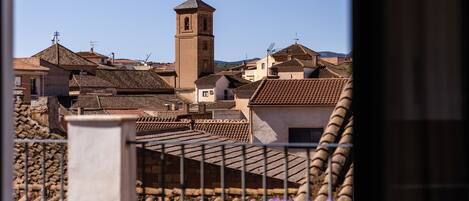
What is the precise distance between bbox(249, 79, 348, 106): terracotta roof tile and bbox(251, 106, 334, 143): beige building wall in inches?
7.7

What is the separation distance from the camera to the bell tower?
65188mm

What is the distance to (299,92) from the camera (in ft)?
65.7

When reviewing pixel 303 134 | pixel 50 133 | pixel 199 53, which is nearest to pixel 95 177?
pixel 50 133

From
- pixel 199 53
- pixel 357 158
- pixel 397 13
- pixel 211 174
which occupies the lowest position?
pixel 211 174

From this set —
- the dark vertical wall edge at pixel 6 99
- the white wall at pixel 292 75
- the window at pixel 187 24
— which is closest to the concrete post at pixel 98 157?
the dark vertical wall edge at pixel 6 99

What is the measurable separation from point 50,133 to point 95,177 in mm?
6407

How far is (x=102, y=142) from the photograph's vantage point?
3.32 metres

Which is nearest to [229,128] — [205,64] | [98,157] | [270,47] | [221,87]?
[98,157]

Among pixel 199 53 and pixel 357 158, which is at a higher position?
pixel 199 53

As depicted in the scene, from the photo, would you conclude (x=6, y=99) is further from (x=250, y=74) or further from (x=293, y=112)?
(x=250, y=74)

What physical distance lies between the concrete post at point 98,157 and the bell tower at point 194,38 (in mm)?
60756

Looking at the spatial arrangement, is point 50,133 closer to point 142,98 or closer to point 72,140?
point 72,140

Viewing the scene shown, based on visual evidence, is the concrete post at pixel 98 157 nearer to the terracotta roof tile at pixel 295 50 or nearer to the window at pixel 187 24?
the terracotta roof tile at pixel 295 50

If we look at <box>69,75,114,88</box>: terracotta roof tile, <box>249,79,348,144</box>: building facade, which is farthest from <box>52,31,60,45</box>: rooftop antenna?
<box>249,79,348,144</box>: building facade
